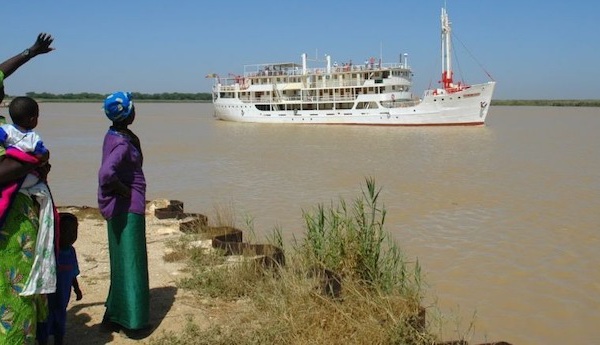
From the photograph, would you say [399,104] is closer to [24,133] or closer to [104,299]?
[104,299]

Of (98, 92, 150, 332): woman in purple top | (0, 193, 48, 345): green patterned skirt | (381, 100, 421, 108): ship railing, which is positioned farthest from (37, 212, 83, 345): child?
(381, 100, 421, 108): ship railing

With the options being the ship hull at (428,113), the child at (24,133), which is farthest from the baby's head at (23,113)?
the ship hull at (428,113)

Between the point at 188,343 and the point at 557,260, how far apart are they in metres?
4.27

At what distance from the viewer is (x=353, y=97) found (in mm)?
33344

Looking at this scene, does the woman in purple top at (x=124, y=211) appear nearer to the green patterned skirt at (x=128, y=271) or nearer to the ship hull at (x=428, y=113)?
the green patterned skirt at (x=128, y=271)

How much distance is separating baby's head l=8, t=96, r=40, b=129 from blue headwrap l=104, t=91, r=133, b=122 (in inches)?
18.3

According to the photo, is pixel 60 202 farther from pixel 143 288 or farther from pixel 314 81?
pixel 314 81

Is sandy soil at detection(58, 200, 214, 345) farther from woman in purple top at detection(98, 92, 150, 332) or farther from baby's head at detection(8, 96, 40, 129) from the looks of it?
baby's head at detection(8, 96, 40, 129)

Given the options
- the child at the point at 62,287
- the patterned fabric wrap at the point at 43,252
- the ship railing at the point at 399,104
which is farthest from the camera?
the ship railing at the point at 399,104

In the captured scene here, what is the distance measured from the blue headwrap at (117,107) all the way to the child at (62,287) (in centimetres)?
62

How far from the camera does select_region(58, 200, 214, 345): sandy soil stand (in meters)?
3.06

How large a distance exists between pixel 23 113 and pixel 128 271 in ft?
3.39

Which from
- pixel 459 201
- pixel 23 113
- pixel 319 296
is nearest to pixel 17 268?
pixel 23 113

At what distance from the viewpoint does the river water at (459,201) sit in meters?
4.40
